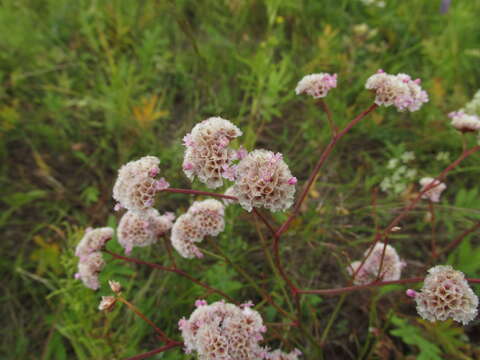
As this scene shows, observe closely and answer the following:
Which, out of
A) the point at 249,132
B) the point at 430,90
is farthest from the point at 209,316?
the point at 430,90

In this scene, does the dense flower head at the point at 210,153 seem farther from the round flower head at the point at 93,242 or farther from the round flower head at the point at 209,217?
the round flower head at the point at 93,242

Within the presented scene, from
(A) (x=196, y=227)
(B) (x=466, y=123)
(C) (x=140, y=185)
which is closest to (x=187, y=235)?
(A) (x=196, y=227)

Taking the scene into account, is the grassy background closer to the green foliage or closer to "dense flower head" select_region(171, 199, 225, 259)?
the green foliage

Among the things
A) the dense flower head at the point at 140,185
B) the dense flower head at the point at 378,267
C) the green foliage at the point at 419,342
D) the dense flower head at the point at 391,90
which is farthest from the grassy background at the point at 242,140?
the dense flower head at the point at 391,90

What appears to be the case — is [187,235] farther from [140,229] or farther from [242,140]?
[242,140]

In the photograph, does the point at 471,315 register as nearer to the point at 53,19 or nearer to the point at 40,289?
the point at 40,289

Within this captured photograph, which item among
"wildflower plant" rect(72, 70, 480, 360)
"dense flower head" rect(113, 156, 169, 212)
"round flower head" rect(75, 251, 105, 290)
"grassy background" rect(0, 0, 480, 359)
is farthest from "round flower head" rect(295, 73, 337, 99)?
"round flower head" rect(75, 251, 105, 290)
